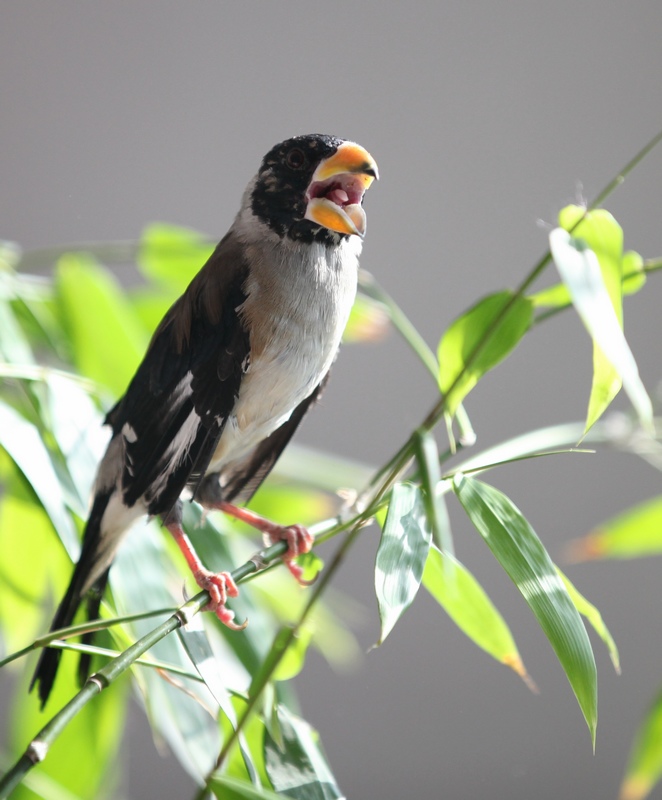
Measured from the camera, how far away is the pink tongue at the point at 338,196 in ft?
2.05

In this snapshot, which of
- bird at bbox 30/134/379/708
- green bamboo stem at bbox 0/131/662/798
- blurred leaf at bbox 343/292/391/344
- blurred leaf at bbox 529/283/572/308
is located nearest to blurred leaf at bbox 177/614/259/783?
green bamboo stem at bbox 0/131/662/798

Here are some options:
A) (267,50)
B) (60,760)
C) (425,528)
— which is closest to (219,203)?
(267,50)

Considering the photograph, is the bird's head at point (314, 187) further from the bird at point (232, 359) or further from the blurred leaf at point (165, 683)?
the blurred leaf at point (165, 683)

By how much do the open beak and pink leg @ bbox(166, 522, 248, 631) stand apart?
0.28 m

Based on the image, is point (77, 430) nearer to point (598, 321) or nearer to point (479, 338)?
point (479, 338)

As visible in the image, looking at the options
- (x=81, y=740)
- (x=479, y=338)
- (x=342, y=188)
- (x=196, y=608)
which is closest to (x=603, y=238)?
(x=479, y=338)

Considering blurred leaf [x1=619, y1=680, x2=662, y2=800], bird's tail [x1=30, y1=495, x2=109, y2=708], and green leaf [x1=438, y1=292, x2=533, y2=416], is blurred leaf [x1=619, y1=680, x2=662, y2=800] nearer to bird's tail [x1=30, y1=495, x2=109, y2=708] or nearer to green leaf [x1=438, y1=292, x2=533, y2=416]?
green leaf [x1=438, y1=292, x2=533, y2=416]

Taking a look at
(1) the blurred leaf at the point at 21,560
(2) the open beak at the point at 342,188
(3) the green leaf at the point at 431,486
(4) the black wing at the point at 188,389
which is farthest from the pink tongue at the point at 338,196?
(1) the blurred leaf at the point at 21,560

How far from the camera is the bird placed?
68cm

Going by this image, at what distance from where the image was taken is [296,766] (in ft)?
1.91

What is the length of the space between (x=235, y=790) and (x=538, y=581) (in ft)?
0.68

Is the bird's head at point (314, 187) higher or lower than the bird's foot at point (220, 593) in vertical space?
higher

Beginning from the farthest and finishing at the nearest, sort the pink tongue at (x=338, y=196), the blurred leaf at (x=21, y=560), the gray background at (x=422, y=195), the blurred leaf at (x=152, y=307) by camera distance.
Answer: the gray background at (x=422, y=195) < the blurred leaf at (x=152, y=307) < the blurred leaf at (x=21, y=560) < the pink tongue at (x=338, y=196)

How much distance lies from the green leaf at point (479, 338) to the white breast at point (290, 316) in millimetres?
151
